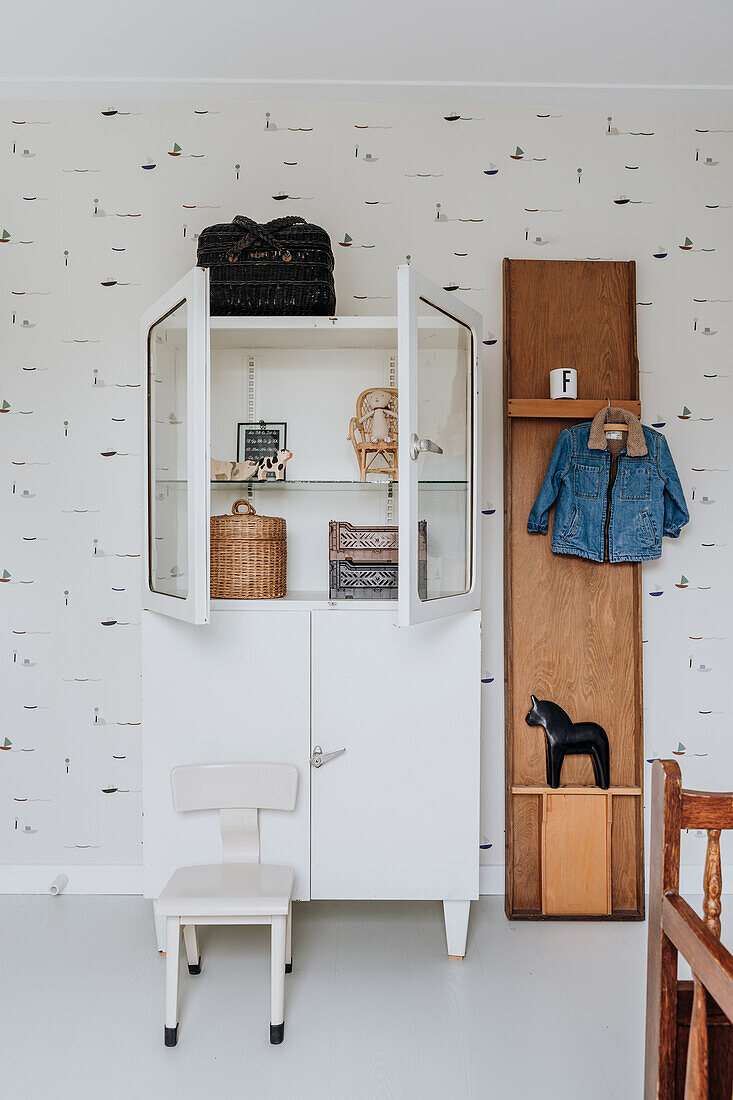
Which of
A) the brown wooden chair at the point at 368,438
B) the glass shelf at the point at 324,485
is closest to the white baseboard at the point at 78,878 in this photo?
the glass shelf at the point at 324,485

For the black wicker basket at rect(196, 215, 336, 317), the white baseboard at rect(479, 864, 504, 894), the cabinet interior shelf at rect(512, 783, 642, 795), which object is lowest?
the white baseboard at rect(479, 864, 504, 894)

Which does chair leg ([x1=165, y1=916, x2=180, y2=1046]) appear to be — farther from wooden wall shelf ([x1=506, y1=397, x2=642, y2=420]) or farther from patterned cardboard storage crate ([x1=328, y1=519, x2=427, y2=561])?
wooden wall shelf ([x1=506, y1=397, x2=642, y2=420])

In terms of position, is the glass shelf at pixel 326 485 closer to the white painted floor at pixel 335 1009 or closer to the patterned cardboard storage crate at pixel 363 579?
the patterned cardboard storage crate at pixel 363 579

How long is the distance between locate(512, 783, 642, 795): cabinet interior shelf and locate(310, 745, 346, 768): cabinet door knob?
73 cm

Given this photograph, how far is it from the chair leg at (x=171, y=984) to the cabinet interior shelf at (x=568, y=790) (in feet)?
→ 3.95

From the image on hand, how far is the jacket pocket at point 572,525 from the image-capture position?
2.71 m

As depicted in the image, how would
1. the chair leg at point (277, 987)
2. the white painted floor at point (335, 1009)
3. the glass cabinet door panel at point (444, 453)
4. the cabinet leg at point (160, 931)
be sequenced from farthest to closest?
the cabinet leg at point (160, 931) → the glass cabinet door panel at point (444, 453) → the chair leg at point (277, 987) → the white painted floor at point (335, 1009)

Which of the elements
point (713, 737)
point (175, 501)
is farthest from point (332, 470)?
point (713, 737)

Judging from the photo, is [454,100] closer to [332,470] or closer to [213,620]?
[332,470]

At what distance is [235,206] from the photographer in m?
2.82

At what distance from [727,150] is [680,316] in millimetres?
589

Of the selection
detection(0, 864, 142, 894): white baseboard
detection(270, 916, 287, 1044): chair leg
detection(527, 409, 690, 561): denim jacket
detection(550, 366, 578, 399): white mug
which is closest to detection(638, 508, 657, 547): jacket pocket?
detection(527, 409, 690, 561): denim jacket

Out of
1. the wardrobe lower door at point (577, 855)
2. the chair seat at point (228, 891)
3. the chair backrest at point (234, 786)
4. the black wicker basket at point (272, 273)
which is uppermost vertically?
the black wicker basket at point (272, 273)

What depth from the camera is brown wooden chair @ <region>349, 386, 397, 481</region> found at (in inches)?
102
